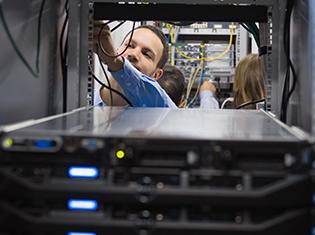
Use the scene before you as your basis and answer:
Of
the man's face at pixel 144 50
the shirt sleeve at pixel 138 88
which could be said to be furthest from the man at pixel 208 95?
the shirt sleeve at pixel 138 88

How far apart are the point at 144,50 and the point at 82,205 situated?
1282 mm

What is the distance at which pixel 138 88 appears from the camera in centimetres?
141

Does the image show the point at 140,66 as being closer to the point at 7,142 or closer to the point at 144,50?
the point at 144,50

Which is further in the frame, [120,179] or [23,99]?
[23,99]

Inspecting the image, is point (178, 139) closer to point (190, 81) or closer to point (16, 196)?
point (16, 196)

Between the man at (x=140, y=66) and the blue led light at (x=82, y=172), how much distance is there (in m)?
0.68

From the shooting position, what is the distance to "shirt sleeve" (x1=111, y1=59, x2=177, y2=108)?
1.34 meters

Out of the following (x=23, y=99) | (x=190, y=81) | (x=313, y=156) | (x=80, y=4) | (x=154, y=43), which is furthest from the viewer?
(x=190, y=81)

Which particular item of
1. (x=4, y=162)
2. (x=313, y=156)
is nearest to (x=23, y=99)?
(x=4, y=162)

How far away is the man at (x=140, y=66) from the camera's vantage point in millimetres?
1258

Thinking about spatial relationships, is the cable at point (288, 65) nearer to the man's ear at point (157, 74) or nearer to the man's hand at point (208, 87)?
the man's ear at point (157, 74)

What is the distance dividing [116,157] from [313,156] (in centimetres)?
25

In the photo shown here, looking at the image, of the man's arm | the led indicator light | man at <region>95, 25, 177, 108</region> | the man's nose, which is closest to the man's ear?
man at <region>95, 25, 177, 108</region>

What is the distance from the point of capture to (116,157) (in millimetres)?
533
